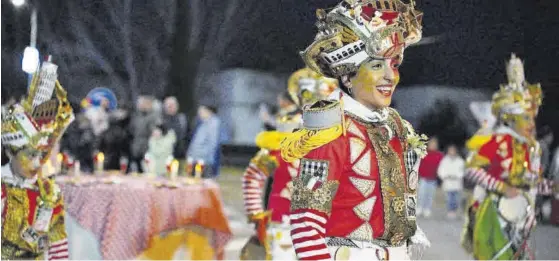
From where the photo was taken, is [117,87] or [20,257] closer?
[20,257]

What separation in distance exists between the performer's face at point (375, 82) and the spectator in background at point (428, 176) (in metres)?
13.4

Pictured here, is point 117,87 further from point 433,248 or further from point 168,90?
point 433,248

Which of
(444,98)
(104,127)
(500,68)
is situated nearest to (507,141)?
Result: (500,68)

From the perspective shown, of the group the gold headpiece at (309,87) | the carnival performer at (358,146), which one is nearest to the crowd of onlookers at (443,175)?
the gold headpiece at (309,87)

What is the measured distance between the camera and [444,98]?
14.2 metres

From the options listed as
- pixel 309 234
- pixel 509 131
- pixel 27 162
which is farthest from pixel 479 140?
pixel 309 234

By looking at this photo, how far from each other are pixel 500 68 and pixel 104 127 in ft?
18.7

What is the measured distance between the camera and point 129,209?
9852mm

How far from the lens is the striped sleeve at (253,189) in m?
7.98

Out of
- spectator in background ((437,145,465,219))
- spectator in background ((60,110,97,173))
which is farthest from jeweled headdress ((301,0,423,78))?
spectator in background ((437,145,465,219))

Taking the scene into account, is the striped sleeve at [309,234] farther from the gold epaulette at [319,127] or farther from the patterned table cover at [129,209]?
the patterned table cover at [129,209]

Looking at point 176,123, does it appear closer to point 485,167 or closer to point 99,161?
point 99,161

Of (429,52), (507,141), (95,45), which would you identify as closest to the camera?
(507,141)

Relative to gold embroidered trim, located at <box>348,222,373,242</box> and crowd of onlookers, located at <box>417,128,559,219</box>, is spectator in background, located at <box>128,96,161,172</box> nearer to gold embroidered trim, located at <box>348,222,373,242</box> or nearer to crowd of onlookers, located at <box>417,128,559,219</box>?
crowd of onlookers, located at <box>417,128,559,219</box>
